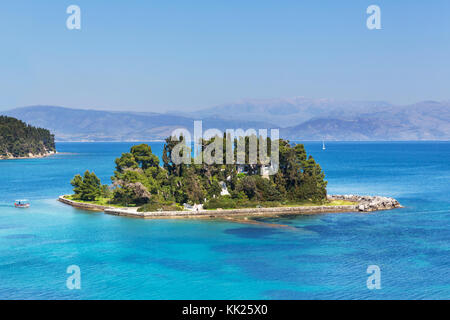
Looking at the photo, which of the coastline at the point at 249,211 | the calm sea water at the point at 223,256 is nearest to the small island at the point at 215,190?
the coastline at the point at 249,211

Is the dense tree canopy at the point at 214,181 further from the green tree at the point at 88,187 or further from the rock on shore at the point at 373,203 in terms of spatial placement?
the rock on shore at the point at 373,203

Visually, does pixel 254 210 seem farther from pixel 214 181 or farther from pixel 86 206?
pixel 86 206

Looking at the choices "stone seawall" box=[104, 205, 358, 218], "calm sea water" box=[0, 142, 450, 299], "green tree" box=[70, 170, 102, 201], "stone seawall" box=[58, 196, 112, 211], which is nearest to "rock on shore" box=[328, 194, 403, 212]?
"stone seawall" box=[104, 205, 358, 218]

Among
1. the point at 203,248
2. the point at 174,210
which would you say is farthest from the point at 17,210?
the point at 203,248

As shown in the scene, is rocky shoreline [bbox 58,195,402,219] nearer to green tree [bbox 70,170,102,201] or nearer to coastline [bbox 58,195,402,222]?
coastline [bbox 58,195,402,222]

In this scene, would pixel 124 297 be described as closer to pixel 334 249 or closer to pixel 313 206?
pixel 334 249
